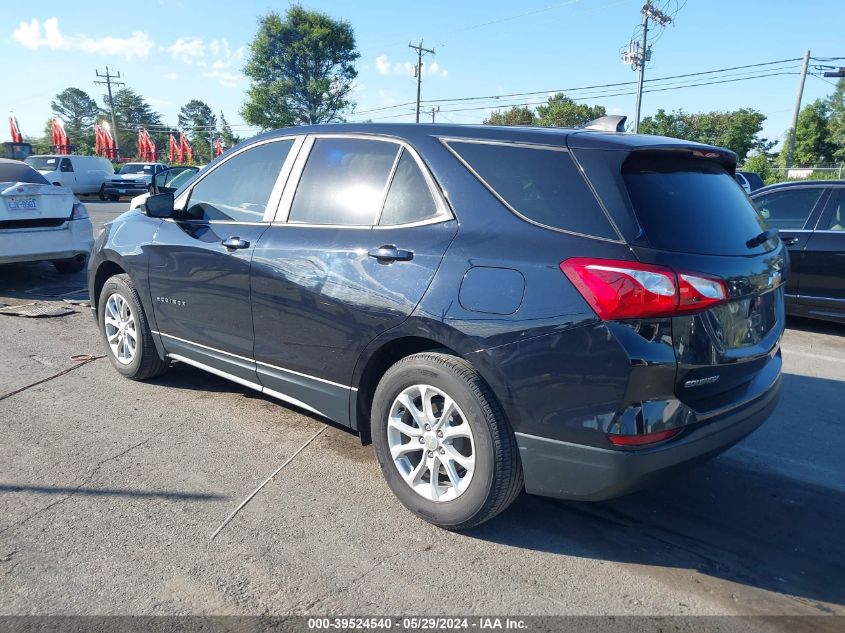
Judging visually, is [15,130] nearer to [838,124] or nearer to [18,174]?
[18,174]

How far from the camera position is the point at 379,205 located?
334cm

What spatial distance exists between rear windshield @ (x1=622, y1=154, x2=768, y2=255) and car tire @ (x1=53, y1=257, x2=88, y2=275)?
8.74 m

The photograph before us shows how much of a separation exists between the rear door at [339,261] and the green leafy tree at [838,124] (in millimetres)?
68849

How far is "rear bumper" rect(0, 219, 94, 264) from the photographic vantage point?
8.05 metres

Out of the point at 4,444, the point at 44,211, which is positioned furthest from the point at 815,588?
the point at 44,211

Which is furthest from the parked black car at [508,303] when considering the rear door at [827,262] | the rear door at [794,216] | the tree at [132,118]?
the tree at [132,118]

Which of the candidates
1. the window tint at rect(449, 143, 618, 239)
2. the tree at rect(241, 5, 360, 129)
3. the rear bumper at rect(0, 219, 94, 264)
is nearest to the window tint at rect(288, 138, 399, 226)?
the window tint at rect(449, 143, 618, 239)

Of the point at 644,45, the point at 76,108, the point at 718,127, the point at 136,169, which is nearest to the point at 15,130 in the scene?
the point at 136,169

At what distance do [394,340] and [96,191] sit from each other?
31315mm

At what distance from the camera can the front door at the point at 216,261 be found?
392 cm

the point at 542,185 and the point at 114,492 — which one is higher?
the point at 542,185

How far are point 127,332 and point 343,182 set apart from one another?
241cm

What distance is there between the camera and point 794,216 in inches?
285

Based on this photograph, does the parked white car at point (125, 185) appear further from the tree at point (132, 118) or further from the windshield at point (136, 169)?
the tree at point (132, 118)
